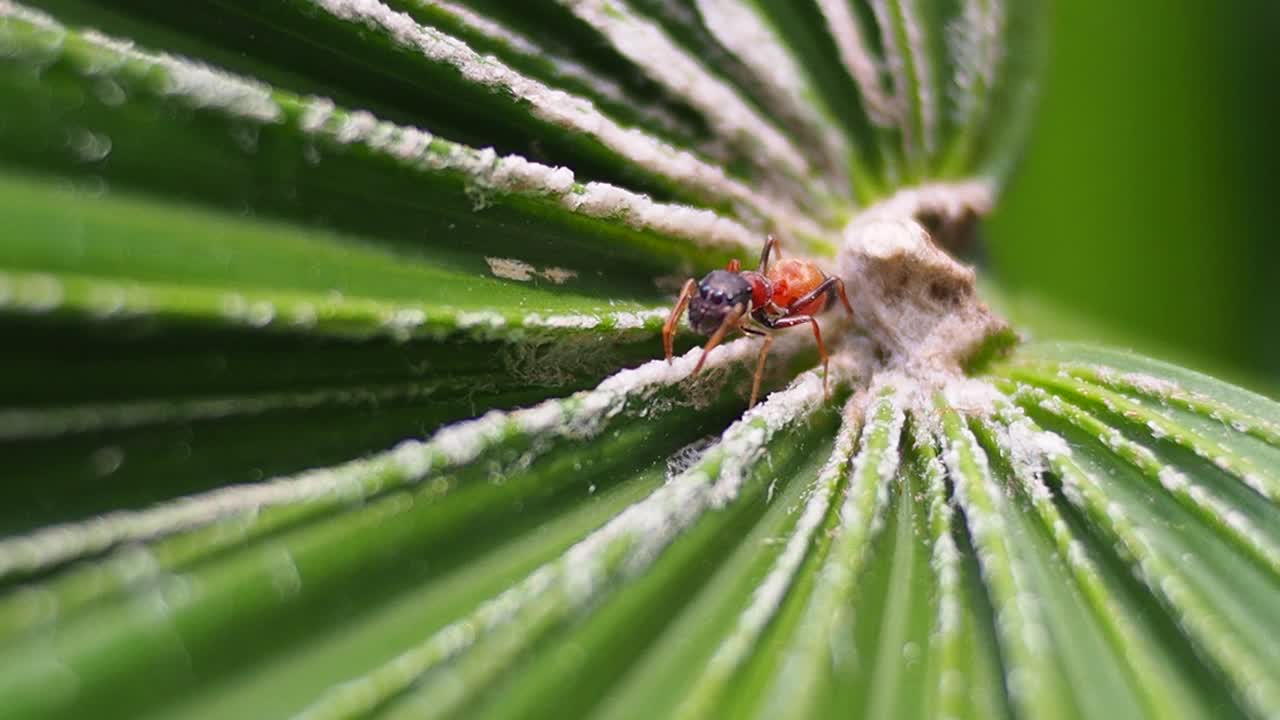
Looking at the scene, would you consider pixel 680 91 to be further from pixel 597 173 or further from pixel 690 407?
pixel 690 407

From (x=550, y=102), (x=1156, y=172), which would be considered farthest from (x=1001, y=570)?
(x=1156, y=172)

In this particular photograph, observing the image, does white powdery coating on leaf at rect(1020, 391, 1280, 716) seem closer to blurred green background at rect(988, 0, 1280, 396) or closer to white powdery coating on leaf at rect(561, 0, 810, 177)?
white powdery coating on leaf at rect(561, 0, 810, 177)

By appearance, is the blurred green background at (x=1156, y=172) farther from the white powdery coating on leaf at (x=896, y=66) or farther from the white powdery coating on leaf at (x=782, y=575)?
the white powdery coating on leaf at (x=782, y=575)

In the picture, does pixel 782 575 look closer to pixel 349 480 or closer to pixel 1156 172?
pixel 349 480

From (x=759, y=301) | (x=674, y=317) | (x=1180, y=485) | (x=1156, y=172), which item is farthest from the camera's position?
(x=1156, y=172)

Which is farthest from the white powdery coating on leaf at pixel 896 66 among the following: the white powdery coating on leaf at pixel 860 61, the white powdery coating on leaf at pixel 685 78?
the white powdery coating on leaf at pixel 685 78

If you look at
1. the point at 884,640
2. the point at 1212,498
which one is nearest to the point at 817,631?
the point at 884,640
